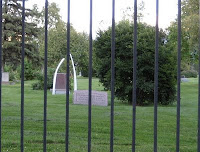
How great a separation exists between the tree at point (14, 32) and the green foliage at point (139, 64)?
23.6 m

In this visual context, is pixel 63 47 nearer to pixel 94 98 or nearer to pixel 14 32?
pixel 14 32

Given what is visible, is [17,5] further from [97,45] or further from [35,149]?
[35,149]

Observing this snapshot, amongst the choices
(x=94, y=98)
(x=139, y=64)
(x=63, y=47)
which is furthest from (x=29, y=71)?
(x=139, y=64)

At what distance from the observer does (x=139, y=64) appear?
16.7m

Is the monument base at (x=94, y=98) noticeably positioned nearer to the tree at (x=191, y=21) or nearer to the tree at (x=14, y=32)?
the tree at (x=191, y=21)

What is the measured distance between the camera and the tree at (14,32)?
40709 mm

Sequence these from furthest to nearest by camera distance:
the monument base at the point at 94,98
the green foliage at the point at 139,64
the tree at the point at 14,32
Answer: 1. the tree at the point at 14,32
2. the green foliage at the point at 139,64
3. the monument base at the point at 94,98

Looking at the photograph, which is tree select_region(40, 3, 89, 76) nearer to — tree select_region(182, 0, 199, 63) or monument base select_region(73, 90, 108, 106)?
tree select_region(182, 0, 199, 63)

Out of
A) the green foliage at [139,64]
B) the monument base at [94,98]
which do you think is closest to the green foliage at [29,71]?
the green foliage at [139,64]

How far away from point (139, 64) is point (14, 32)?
26.3 m

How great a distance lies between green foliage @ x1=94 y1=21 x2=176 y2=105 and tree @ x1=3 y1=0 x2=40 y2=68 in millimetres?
23626

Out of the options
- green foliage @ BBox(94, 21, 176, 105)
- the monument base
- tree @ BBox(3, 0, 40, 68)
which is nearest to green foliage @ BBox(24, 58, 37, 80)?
tree @ BBox(3, 0, 40, 68)

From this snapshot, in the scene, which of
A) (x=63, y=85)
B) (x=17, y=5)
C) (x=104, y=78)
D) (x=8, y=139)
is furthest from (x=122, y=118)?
(x=17, y=5)

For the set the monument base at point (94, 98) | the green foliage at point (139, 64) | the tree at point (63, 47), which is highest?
the tree at point (63, 47)
